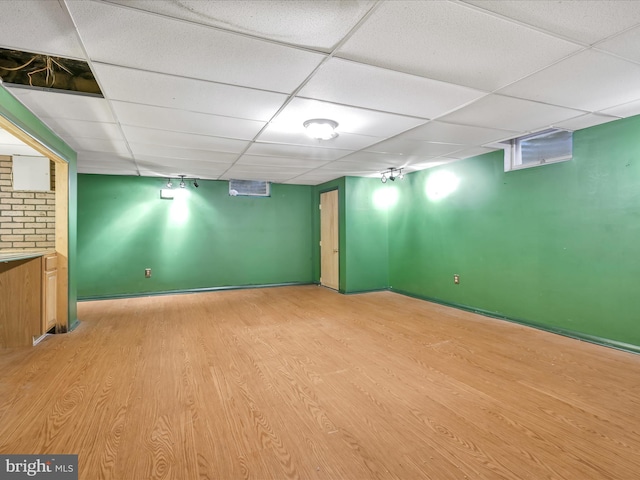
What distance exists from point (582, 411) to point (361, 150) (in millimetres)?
3419

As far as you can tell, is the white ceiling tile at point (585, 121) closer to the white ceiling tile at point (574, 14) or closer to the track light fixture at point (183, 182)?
the white ceiling tile at point (574, 14)

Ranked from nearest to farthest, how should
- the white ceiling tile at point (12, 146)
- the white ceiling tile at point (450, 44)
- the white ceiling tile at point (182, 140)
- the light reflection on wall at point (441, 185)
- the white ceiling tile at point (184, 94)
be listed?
1. the white ceiling tile at point (450, 44)
2. the white ceiling tile at point (184, 94)
3. the white ceiling tile at point (182, 140)
4. the white ceiling tile at point (12, 146)
5. the light reflection on wall at point (441, 185)

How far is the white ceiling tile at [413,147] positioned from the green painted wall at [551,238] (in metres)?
0.74

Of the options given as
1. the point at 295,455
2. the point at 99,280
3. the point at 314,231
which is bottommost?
the point at 295,455

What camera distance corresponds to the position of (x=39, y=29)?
171 cm

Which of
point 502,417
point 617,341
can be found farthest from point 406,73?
point 617,341

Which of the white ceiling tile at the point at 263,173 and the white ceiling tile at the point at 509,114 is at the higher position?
the white ceiling tile at the point at 263,173

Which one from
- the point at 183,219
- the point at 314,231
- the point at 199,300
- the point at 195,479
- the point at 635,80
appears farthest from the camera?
the point at 314,231

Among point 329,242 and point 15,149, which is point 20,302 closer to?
point 15,149

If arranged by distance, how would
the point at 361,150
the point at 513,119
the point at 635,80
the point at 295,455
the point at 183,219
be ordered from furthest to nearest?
1. the point at 183,219
2. the point at 361,150
3. the point at 513,119
4. the point at 635,80
5. the point at 295,455

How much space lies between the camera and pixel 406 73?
2.20m

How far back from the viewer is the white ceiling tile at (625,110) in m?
2.83

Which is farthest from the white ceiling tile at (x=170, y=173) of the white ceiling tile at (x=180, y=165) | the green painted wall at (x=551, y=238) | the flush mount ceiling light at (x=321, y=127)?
the green painted wall at (x=551, y=238)

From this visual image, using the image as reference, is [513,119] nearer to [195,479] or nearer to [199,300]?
[195,479]
